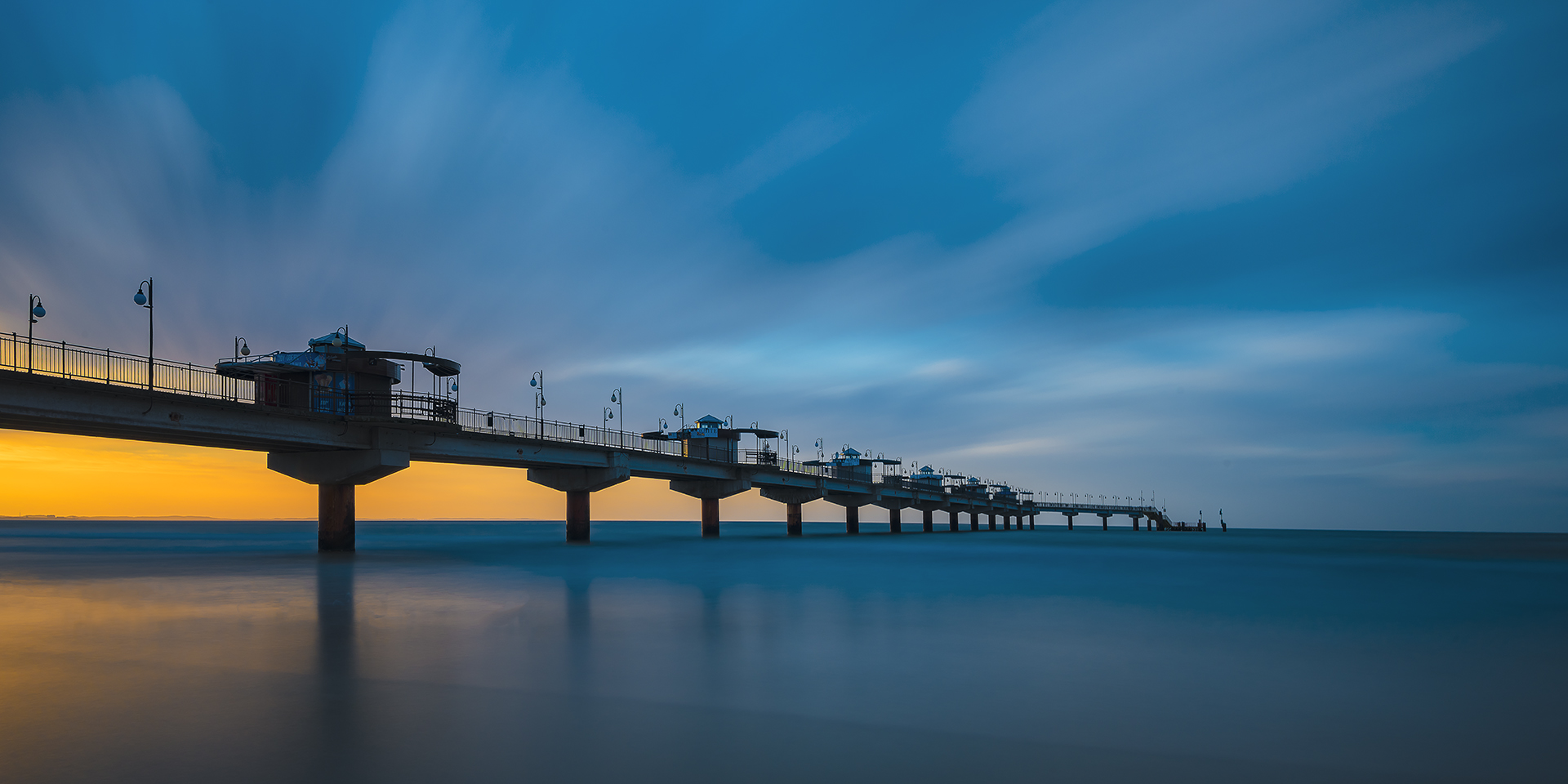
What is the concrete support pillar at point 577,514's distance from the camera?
63938 millimetres

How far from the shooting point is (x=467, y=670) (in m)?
12.6

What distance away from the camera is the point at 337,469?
4212cm

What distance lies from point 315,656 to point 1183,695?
42.9ft

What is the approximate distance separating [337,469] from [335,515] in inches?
140

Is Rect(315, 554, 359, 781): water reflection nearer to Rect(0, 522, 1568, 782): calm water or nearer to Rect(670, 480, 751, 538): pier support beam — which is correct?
Rect(0, 522, 1568, 782): calm water

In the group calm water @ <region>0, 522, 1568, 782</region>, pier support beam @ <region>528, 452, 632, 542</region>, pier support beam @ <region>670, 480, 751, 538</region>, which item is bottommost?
calm water @ <region>0, 522, 1568, 782</region>

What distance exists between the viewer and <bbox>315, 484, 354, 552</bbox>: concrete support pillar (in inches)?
1741

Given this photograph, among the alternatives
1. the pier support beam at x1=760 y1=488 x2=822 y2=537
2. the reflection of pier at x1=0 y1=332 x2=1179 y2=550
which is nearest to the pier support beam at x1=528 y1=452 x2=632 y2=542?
the reflection of pier at x1=0 y1=332 x2=1179 y2=550

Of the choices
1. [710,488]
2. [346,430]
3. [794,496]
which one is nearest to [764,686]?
[346,430]

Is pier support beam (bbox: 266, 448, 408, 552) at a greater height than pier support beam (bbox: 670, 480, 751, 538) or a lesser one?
greater

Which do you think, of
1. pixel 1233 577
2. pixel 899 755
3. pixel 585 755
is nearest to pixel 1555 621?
pixel 1233 577

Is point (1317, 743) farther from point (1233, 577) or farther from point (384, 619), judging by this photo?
point (1233, 577)

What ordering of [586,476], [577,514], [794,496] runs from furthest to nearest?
[794,496], [577,514], [586,476]

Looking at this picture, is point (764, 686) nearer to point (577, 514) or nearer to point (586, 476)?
point (586, 476)
